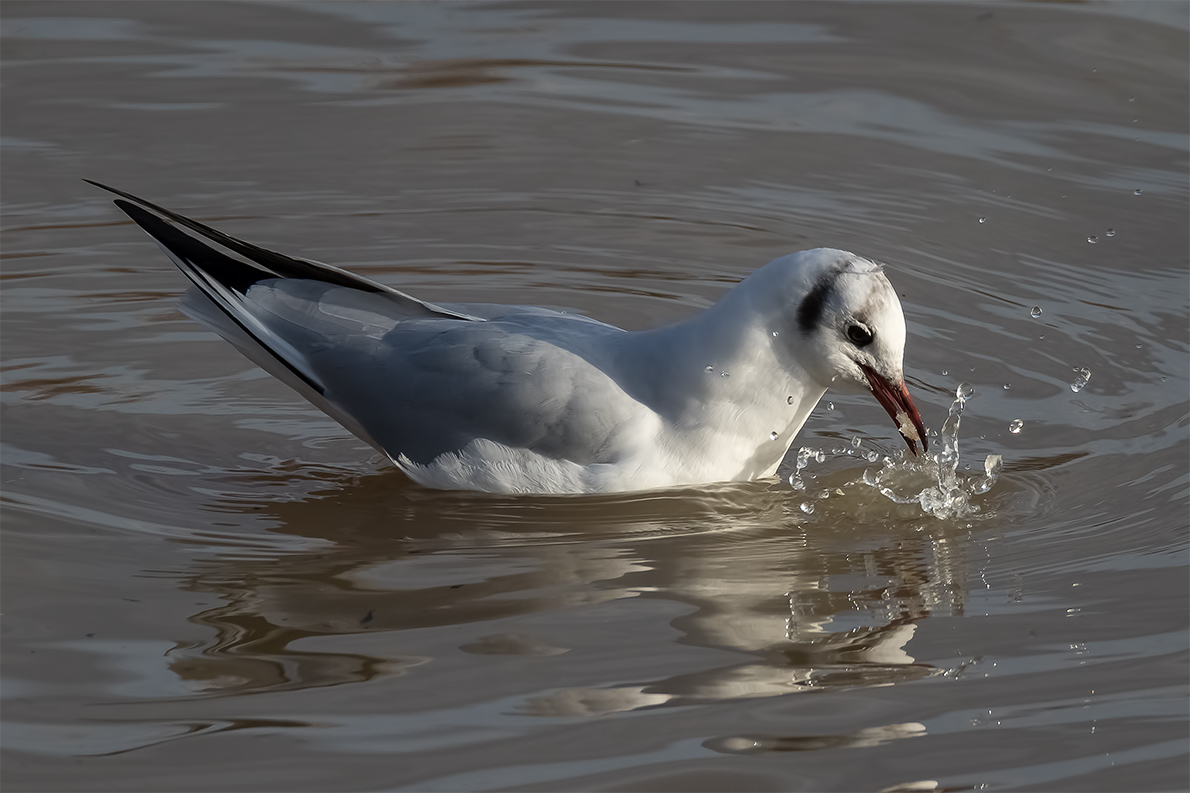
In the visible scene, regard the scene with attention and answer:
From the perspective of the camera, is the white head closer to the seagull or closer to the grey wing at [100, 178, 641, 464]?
the seagull

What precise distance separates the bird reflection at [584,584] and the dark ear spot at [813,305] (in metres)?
0.62

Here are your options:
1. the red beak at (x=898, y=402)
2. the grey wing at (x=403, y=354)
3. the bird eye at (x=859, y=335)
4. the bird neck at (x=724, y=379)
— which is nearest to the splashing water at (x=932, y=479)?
the red beak at (x=898, y=402)

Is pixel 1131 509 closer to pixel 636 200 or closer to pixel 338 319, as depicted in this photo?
pixel 338 319

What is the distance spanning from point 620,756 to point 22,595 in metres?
1.93

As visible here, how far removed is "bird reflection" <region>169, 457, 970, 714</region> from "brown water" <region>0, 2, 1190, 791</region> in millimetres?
18

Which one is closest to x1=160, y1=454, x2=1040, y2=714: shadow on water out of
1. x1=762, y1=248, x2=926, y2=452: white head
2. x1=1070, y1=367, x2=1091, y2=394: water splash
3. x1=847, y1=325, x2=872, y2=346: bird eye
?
x1=762, y1=248, x2=926, y2=452: white head

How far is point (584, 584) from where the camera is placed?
14.7 ft

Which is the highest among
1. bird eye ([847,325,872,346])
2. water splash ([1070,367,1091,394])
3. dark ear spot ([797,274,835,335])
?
dark ear spot ([797,274,835,335])

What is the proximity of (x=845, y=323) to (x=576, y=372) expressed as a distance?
0.88m

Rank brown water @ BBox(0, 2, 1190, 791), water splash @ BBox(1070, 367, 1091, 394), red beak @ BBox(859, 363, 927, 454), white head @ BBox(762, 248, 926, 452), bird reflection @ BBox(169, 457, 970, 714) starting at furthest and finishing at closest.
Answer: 1. water splash @ BBox(1070, 367, 1091, 394)
2. red beak @ BBox(859, 363, 927, 454)
3. white head @ BBox(762, 248, 926, 452)
4. bird reflection @ BBox(169, 457, 970, 714)
5. brown water @ BBox(0, 2, 1190, 791)

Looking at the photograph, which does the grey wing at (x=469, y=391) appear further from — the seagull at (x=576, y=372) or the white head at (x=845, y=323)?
the white head at (x=845, y=323)

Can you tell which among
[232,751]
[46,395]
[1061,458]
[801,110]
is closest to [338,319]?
[46,395]

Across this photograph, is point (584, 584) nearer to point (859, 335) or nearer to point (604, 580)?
point (604, 580)

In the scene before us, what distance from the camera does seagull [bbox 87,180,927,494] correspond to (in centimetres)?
491
